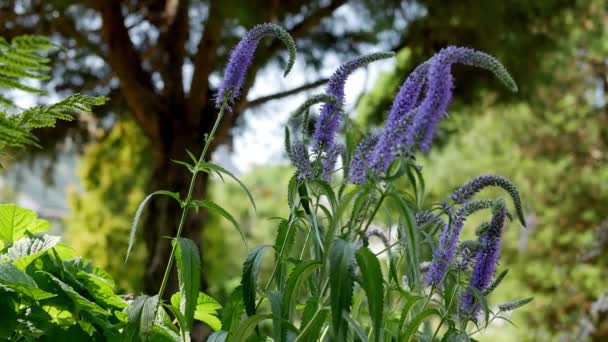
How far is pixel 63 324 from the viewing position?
1208mm

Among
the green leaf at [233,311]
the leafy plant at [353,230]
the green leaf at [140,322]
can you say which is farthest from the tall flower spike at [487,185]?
the green leaf at [140,322]

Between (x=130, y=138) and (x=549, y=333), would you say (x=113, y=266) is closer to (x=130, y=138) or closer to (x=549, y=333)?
(x=130, y=138)

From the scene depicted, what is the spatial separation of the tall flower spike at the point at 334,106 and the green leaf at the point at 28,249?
53cm

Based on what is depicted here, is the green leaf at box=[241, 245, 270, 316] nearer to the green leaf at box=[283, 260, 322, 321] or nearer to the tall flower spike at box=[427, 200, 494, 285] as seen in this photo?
the green leaf at box=[283, 260, 322, 321]

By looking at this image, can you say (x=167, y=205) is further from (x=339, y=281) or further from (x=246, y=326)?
(x=339, y=281)

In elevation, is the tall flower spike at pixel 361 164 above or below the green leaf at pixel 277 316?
above

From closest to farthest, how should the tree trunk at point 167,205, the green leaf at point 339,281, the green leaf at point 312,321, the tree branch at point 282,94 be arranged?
the green leaf at point 339,281, the green leaf at point 312,321, the tree trunk at point 167,205, the tree branch at point 282,94

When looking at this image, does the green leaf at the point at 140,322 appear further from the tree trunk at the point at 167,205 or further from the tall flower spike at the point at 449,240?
the tree trunk at the point at 167,205

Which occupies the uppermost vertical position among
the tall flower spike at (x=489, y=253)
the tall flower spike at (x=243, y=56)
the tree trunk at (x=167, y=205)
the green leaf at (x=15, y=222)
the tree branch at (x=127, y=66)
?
the tree branch at (x=127, y=66)

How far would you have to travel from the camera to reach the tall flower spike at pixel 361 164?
1.00 metres

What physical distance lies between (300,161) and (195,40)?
17.1 feet

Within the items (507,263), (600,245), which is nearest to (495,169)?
(507,263)

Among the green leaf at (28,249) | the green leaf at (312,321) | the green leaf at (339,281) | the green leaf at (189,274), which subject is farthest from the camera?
the green leaf at (28,249)

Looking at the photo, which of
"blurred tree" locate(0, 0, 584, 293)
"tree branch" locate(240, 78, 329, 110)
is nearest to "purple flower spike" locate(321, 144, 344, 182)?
"blurred tree" locate(0, 0, 584, 293)
